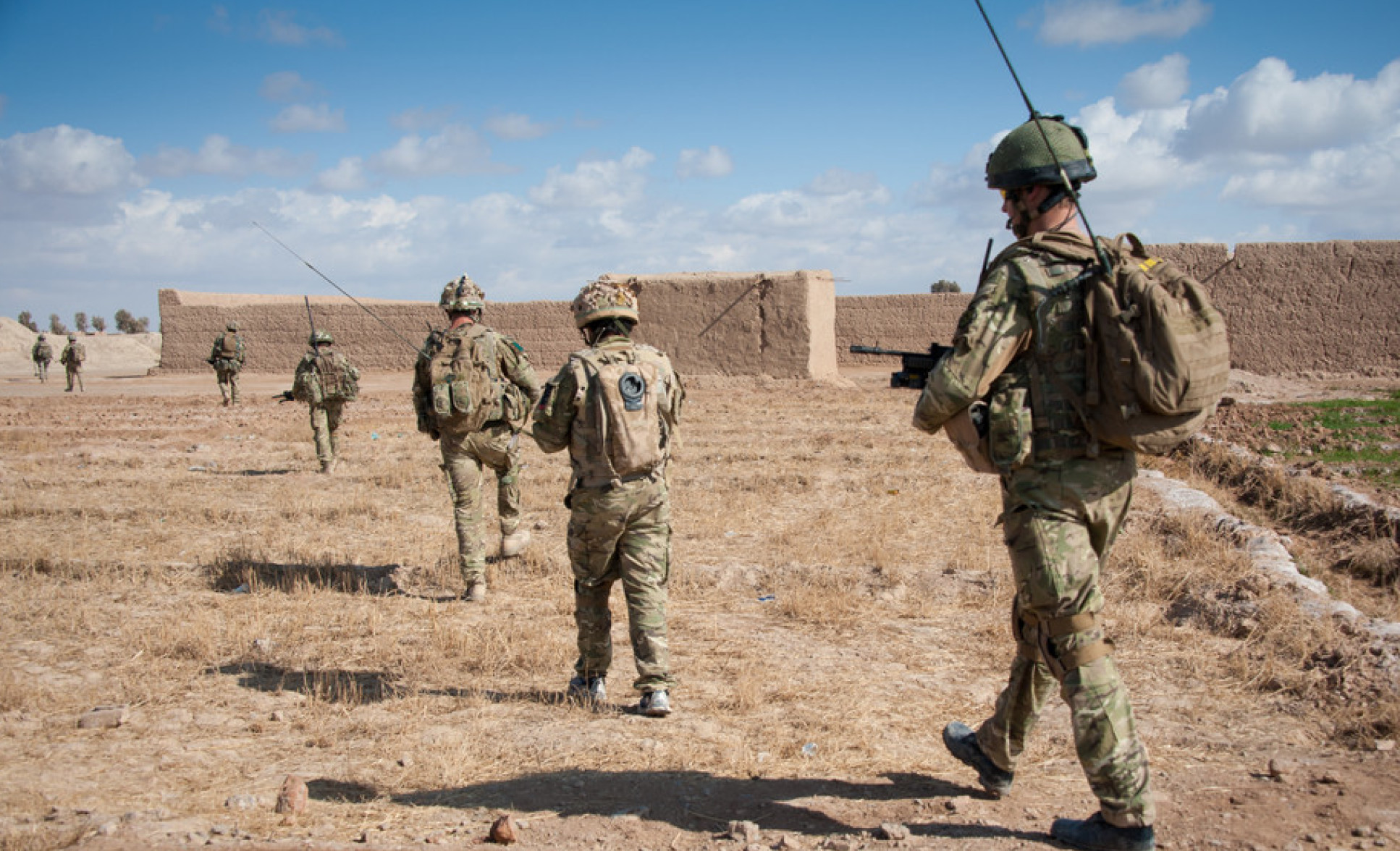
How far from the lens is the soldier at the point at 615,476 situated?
4.22m

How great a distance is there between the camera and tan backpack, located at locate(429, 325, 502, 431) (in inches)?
238

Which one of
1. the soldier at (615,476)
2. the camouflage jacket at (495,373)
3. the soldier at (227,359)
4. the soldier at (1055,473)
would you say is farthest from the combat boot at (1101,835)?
the soldier at (227,359)

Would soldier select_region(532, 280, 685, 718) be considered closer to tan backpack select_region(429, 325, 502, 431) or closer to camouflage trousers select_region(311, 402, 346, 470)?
tan backpack select_region(429, 325, 502, 431)

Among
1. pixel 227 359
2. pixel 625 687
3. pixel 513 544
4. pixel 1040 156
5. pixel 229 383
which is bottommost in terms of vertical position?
pixel 625 687

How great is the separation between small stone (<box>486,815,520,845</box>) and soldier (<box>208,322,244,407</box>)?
1689 centimetres

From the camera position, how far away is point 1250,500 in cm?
864

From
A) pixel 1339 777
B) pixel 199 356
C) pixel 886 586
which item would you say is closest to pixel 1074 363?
pixel 1339 777

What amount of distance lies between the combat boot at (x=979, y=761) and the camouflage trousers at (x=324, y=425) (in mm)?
8709

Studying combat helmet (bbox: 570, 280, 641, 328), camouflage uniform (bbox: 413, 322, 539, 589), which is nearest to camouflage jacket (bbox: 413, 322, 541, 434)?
camouflage uniform (bbox: 413, 322, 539, 589)

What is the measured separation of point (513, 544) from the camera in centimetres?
704

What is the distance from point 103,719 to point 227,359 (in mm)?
15407

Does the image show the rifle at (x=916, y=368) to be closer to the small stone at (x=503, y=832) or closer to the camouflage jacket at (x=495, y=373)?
the small stone at (x=503, y=832)

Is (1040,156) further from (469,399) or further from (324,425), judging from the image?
(324,425)

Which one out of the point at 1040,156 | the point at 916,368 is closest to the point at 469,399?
the point at 916,368
